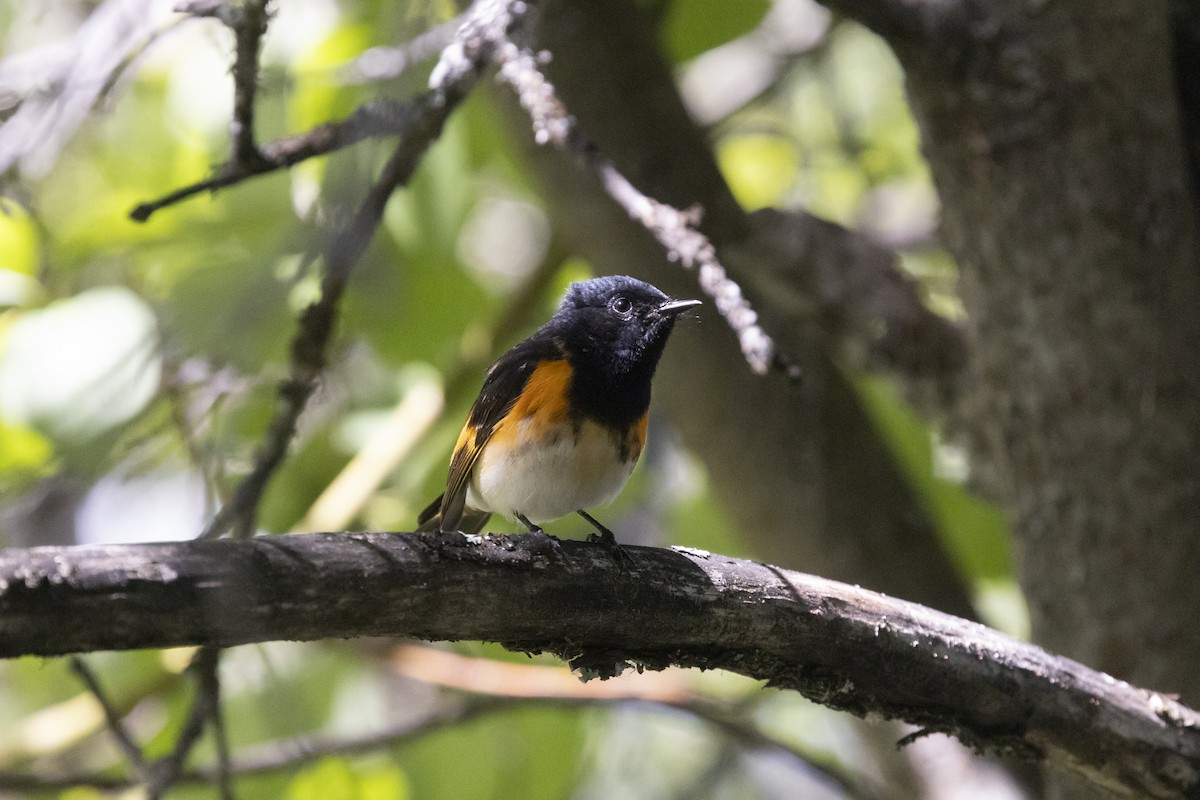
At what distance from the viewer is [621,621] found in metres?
1.94

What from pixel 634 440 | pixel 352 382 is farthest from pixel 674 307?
pixel 352 382

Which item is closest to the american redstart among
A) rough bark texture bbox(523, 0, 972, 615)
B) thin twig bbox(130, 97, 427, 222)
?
rough bark texture bbox(523, 0, 972, 615)

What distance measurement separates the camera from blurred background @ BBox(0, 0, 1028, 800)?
81.2 inches

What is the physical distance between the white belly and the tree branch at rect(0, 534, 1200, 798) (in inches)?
33.1

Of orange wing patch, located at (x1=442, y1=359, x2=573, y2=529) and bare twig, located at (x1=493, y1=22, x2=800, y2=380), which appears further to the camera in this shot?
orange wing patch, located at (x1=442, y1=359, x2=573, y2=529)

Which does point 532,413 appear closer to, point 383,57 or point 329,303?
point 329,303

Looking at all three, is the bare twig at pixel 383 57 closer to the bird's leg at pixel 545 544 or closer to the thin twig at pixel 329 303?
the thin twig at pixel 329 303

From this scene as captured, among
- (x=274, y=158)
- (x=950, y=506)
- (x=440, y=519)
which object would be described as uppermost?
(x=274, y=158)

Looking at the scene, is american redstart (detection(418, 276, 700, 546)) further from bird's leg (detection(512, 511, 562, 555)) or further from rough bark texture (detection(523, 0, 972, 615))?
bird's leg (detection(512, 511, 562, 555))

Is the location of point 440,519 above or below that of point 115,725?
below

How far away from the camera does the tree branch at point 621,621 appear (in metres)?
1.36

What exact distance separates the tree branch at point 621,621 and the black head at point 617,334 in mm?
994

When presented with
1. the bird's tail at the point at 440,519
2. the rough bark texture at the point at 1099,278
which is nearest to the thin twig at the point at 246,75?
the bird's tail at the point at 440,519

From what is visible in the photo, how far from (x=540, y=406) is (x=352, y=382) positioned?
1.26 metres
